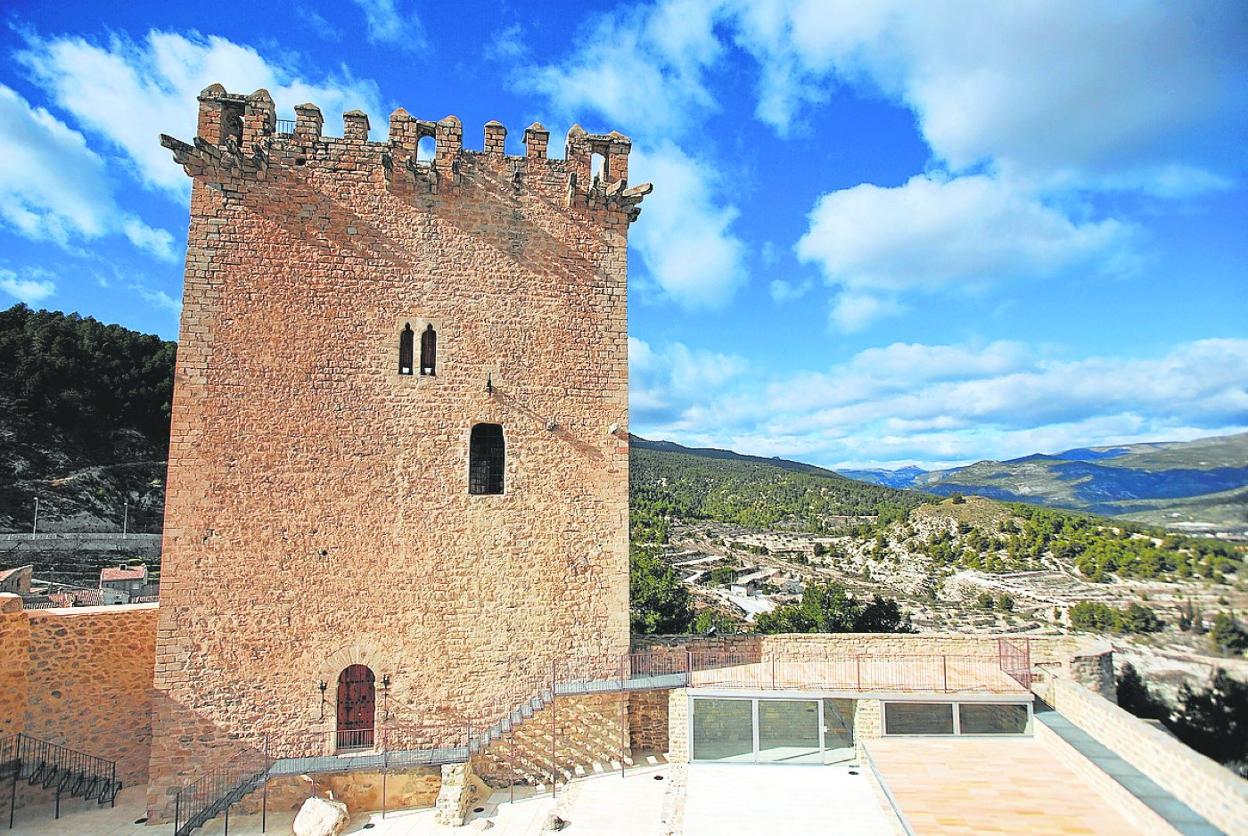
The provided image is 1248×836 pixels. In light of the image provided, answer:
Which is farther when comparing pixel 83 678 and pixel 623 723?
pixel 623 723

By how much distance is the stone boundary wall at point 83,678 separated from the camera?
951 cm

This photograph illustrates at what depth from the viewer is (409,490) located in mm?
10000

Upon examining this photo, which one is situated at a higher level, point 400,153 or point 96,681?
point 400,153

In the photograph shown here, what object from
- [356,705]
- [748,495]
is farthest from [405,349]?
[748,495]

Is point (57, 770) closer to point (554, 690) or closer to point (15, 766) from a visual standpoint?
point (15, 766)

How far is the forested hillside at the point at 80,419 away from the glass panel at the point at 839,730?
3064 centimetres

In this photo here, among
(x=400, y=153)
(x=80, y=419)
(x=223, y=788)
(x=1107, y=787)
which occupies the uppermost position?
(x=400, y=153)

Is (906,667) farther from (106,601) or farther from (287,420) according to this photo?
(106,601)

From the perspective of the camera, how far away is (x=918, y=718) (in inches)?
384

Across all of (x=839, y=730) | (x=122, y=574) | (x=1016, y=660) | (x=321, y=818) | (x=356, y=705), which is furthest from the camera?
(x=122, y=574)

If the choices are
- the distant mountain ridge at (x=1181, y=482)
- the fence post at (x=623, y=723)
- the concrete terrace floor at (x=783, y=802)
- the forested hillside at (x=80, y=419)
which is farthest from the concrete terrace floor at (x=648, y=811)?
the forested hillside at (x=80, y=419)

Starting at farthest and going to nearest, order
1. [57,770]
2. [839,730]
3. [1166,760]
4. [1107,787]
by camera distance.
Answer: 1. [839,730]
2. [57,770]
3. [1107,787]
4. [1166,760]

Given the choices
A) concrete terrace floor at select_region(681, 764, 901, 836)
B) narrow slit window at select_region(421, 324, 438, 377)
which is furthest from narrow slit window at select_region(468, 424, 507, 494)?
concrete terrace floor at select_region(681, 764, 901, 836)

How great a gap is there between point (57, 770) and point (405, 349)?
7894 millimetres
